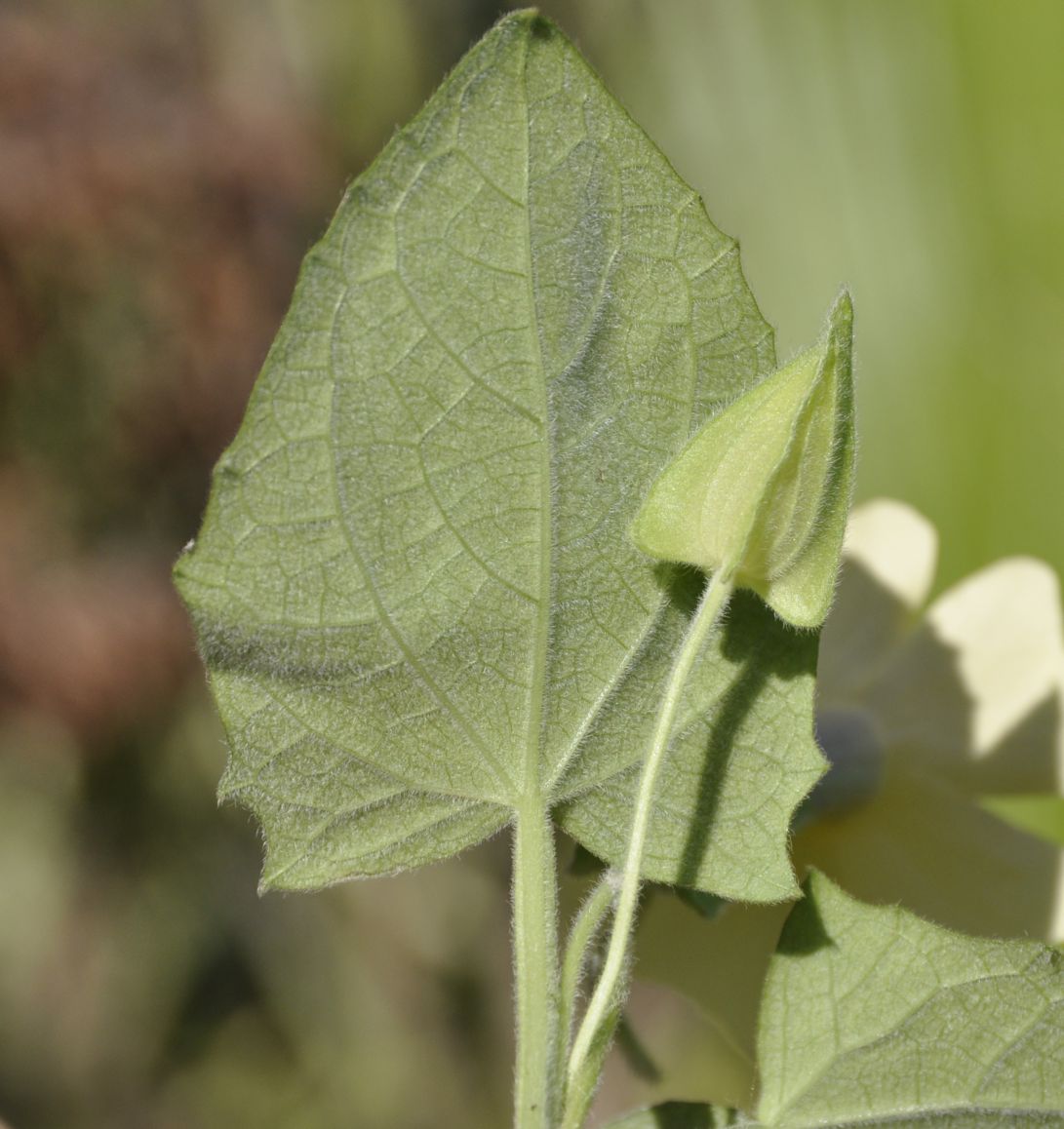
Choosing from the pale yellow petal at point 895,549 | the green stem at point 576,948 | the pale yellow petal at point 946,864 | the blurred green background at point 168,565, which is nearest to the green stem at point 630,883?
the green stem at point 576,948

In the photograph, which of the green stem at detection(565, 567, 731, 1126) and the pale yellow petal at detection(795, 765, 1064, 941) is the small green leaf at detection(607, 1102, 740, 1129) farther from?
the pale yellow petal at detection(795, 765, 1064, 941)

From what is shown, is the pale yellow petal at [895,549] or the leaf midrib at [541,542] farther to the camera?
the pale yellow petal at [895,549]

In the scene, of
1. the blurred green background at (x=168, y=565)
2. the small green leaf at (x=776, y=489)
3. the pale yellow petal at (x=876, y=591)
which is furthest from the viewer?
the blurred green background at (x=168, y=565)

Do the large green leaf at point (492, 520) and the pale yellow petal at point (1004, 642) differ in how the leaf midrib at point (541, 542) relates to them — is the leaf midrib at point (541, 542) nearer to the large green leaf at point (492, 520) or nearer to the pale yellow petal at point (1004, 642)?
the large green leaf at point (492, 520)

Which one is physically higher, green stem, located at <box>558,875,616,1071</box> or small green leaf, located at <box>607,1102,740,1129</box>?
green stem, located at <box>558,875,616,1071</box>

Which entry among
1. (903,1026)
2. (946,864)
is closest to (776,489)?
(903,1026)

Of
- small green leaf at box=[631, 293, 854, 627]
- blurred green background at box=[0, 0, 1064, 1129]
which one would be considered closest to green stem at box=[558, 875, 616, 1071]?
small green leaf at box=[631, 293, 854, 627]

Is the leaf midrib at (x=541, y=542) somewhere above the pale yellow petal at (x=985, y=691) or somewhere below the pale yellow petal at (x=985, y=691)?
above
